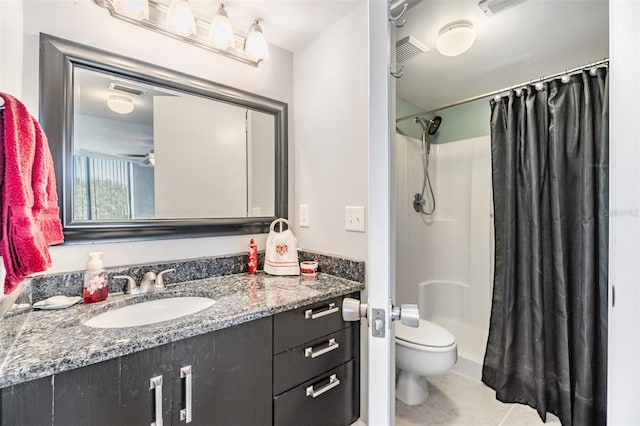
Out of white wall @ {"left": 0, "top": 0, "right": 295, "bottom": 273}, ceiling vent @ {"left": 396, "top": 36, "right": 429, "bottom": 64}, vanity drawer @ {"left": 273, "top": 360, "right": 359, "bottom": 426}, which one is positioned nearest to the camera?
ceiling vent @ {"left": 396, "top": 36, "right": 429, "bottom": 64}

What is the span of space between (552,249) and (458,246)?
31.2 inches

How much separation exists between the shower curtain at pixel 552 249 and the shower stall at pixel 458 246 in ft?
0.65

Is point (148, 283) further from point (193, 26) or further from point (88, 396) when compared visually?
point (193, 26)

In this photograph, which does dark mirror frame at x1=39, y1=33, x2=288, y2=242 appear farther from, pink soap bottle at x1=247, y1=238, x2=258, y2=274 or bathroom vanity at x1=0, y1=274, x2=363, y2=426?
bathroom vanity at x1=0, y1=274, x2=363, y2=426

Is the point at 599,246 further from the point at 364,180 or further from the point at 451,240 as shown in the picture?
the point at 451,240

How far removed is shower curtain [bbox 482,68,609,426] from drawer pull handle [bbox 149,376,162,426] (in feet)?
3.97

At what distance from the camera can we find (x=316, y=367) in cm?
116

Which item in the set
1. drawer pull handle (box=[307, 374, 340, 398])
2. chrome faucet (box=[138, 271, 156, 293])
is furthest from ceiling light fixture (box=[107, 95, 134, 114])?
drawer pull handle (box=[307, 374, 340, 398])

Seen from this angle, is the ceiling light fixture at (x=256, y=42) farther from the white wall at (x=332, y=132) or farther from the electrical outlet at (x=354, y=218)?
the electrical outlet at (x=354, y=218)

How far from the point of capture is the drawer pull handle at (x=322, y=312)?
1.12m

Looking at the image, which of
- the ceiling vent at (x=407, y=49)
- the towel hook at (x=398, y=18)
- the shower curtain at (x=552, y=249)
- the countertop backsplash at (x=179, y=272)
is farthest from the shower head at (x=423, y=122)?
the countertop backsplash at (x=179, y=272)

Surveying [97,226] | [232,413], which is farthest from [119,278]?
[232,413]

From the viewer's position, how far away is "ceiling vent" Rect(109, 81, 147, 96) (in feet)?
3.87

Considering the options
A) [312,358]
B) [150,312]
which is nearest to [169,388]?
[150,312]
